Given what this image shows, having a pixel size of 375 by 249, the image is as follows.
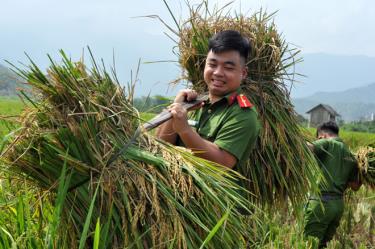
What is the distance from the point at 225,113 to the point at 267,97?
449 mm

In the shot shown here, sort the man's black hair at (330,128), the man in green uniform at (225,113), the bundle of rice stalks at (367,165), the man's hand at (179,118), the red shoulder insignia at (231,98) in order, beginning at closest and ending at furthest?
1. the man's hand at (179,118)
2. the man in green uniform at (225,113)
3. the red shoulder insignia at (231,98)
4. the bundle of rice stalks at (367,165)
5. the man's black hair at (330,128)

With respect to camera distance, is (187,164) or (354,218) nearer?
(187,164)

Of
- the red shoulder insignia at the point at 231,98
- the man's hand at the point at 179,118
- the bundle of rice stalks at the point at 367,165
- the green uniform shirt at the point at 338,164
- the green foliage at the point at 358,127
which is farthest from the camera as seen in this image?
the green foliage at the point at 358,127

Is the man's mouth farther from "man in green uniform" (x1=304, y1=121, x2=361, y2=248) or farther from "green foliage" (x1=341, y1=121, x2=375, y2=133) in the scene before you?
"green foliage" (x1=341, y1=121, x2=375, y2=133)

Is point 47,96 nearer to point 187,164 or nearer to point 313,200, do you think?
point 187,164

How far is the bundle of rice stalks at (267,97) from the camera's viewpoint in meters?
2.42

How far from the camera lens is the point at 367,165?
4.39m

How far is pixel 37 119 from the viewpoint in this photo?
1.38 metres

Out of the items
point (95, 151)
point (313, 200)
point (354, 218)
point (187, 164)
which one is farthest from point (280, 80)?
point (354, 218)

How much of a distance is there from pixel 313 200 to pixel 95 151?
355 cm

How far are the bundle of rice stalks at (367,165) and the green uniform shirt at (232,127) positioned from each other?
266 centimetres

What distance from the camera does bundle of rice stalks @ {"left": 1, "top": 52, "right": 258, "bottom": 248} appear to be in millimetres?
1366

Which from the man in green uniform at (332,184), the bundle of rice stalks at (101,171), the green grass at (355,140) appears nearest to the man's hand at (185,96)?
the bundle of rice stalks at (101,171)

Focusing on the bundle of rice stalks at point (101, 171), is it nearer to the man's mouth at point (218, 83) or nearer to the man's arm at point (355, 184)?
the man's mouth at point (218, 83)
